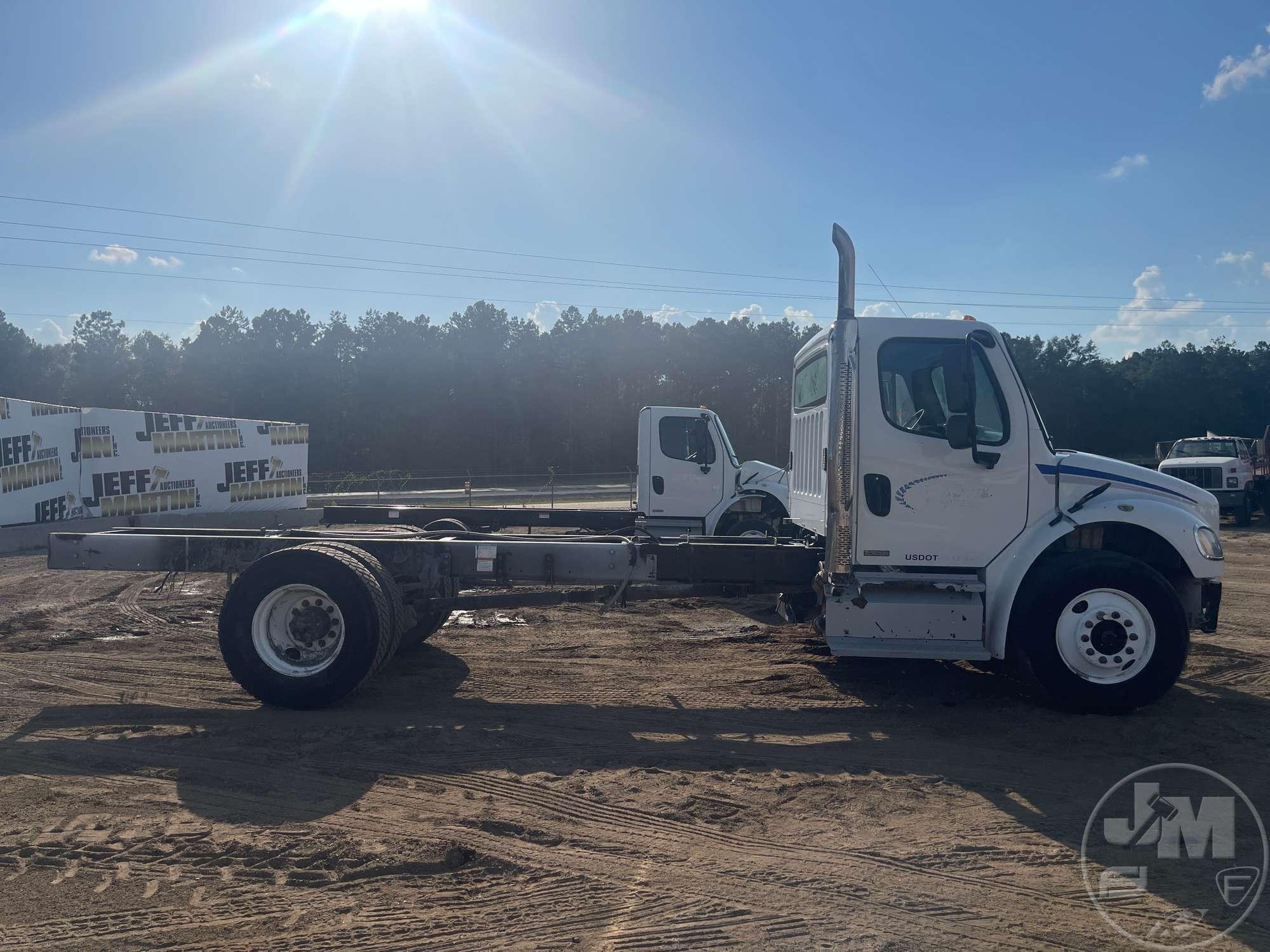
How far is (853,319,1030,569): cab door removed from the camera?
5.97 metres

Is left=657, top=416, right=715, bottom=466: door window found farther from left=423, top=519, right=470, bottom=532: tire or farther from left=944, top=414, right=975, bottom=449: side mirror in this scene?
left=944, top=414, right=975, bottom=449: side mirror

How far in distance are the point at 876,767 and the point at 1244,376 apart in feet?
229

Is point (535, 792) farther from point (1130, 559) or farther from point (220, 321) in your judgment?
point (220, 321)

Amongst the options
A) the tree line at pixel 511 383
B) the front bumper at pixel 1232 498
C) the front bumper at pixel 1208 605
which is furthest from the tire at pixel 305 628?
the tree line at pixel 511 383

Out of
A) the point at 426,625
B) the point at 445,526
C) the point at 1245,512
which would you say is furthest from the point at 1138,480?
the point at 1245,512

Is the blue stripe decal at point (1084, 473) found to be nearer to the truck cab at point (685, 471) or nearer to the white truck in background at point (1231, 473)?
the truck cab at point (685, 471)

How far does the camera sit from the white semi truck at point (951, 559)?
578 cm

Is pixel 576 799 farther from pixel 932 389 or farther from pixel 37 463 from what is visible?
pixel 37 463

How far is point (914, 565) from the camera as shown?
604 cm

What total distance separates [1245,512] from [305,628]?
81.6ft

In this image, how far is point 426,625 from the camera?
7.74m

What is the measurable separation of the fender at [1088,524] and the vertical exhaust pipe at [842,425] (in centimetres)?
106

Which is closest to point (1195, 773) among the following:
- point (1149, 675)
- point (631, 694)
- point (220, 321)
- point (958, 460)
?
point (1149, 675)

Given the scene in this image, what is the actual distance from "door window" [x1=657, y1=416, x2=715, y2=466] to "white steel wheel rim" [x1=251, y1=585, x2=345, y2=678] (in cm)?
705
